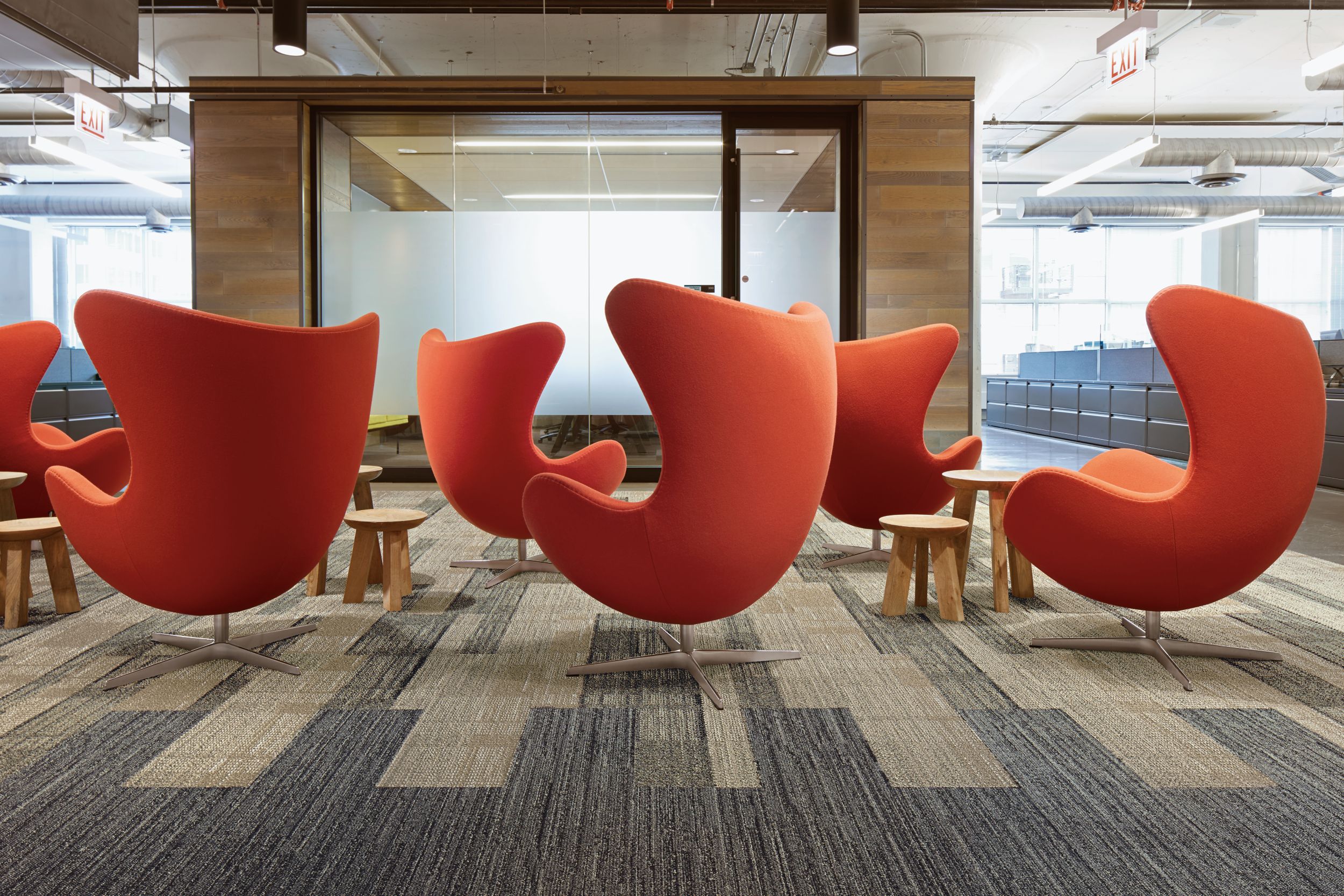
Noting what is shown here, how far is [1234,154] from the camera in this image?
32.7 feet

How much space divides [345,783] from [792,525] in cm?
118

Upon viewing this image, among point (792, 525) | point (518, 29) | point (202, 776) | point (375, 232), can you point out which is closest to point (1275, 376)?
point (792, 525)

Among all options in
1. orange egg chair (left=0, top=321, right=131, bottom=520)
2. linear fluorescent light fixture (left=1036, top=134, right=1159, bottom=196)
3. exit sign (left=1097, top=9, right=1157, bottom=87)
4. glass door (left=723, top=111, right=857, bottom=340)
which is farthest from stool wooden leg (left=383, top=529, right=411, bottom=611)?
linear fluorescent light fixture (left=1036, top=134, right=1159, bottom=196)

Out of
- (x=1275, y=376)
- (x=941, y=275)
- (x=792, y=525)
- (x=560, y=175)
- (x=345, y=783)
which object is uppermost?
(x=560, y=175)

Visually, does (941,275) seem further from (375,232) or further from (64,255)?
(64,255)

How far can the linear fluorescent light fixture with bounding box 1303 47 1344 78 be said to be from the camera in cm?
577

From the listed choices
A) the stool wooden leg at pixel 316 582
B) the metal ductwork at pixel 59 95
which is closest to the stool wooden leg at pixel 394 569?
the stool wooden leg at pixel 316 582

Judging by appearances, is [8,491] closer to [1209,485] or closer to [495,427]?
[495,427]

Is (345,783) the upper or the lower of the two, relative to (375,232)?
lower

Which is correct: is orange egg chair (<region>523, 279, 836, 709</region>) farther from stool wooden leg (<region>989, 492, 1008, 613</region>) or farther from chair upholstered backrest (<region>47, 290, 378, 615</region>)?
stool wooden leg (<region>989, 492, 1008, 613</region>)

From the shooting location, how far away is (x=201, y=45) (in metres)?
7.68

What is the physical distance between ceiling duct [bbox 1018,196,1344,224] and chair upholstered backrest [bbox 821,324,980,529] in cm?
1043

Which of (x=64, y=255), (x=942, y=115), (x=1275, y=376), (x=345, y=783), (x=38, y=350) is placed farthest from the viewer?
(x=64, y=255)

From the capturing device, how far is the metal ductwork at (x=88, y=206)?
12.8 metres
